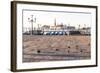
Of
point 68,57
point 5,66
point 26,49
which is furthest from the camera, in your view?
point 68,57

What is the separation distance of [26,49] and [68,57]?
0.39 meters

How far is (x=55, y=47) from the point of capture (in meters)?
1.91

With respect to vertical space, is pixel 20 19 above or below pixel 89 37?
above

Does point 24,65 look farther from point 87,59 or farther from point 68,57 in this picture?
point 87,59

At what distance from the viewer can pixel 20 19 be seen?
5.79ft

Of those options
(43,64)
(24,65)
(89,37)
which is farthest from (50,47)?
(89,37)

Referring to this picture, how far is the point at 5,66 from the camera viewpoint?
169 centimetres

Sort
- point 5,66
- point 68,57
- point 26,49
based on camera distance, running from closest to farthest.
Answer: point 5,66 < point 26,49 < point 68,57

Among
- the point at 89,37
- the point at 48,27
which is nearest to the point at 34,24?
the point at 48,27

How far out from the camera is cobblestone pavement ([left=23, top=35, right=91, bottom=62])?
1.81 meters

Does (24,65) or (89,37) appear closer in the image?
(24,65)

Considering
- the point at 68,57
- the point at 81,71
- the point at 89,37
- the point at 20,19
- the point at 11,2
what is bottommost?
the point at 81,71

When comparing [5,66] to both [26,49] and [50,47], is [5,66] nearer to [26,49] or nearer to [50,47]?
[26,49]

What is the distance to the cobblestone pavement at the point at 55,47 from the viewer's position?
5.95ft
